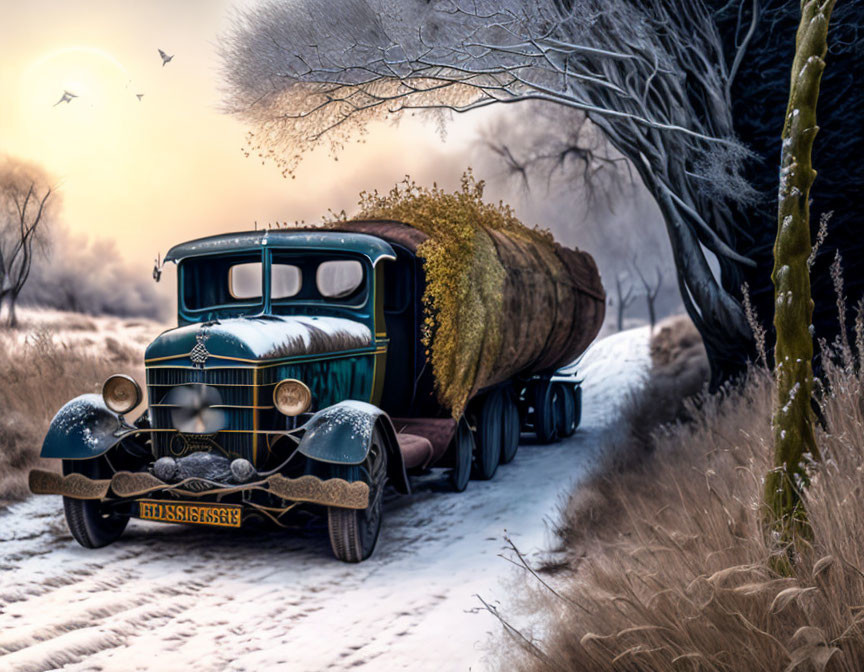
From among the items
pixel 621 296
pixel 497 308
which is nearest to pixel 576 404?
pixel 497 308

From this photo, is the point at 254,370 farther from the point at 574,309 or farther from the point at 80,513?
the point at 574,309

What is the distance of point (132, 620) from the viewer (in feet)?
14.0

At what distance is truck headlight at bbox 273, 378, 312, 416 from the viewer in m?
5.43

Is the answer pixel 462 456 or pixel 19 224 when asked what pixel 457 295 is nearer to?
pixel 462 456

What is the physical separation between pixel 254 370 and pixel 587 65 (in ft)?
20.9

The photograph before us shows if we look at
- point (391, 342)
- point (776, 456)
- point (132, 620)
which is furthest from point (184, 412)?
point (776, 456)

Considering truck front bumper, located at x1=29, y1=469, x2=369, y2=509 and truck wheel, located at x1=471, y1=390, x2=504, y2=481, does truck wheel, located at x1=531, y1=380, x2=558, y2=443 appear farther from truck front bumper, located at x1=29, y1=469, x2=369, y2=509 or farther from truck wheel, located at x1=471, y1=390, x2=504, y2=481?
truck front bumper, located at x1=29, y1=469, x2=369, y2=509

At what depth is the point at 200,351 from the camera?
5.52m

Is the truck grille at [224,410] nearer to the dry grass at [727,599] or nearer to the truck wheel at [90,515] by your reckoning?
the truck wheel at [90,515]

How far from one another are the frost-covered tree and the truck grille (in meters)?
4.31

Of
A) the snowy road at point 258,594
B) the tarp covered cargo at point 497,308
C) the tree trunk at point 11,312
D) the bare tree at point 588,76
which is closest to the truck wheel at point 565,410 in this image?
the tarp covered cargo at point 497,308

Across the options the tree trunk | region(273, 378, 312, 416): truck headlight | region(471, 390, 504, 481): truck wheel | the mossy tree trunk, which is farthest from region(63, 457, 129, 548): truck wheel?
the tree trunk

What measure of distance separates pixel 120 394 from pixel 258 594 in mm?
2041

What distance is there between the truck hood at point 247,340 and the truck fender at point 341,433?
1.99ft
